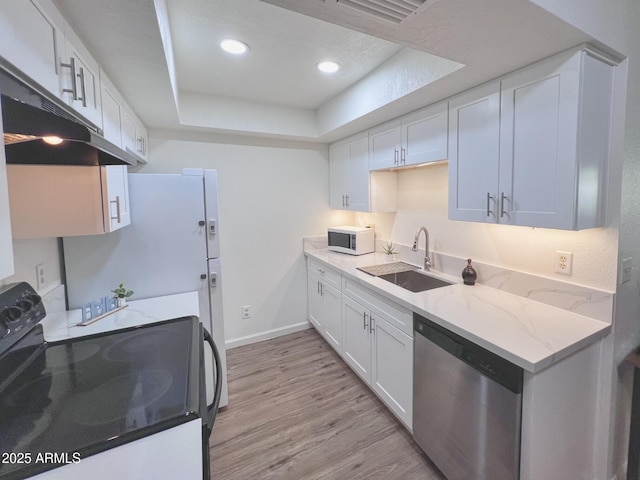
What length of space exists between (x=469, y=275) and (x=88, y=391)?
2094 millimetres

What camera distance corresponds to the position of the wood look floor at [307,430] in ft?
5.48

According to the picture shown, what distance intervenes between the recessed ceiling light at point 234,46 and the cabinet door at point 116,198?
97 cm

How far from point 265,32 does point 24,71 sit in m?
1.26

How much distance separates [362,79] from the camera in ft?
7.55

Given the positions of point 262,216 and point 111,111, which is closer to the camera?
point 111,111

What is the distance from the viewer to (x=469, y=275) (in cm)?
202

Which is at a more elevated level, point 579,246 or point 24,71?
point 24,71

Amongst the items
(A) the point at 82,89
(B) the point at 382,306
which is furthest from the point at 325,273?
(A) the point at 82,89

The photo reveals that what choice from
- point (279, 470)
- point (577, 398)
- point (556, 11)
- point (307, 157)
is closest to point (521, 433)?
point (577, 398)

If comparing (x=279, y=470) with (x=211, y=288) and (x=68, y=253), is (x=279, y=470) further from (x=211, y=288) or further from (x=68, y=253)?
(x=68, y=253)

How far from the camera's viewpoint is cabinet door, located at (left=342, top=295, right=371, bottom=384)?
7.32ft

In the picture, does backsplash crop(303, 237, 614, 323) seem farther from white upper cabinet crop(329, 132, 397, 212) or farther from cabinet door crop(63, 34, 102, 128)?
cabinet door crop(63, 34, 102, 128)

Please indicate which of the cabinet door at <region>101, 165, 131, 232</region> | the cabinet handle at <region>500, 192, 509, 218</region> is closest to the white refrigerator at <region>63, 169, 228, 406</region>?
the cabinet door at <region>101, 165, 131, 232</region>

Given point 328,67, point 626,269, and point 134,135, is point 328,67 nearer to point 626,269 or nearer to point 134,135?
point 134,135
